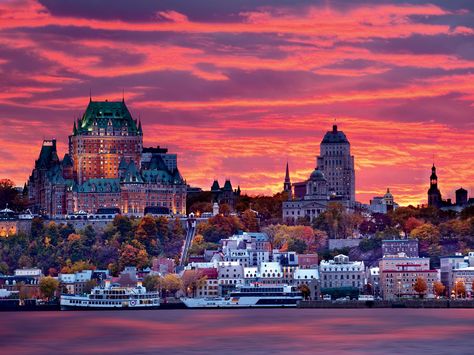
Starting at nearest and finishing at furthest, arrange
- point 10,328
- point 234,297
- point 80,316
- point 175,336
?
point 175,336, point 10,328, point 80,316, point 234,297

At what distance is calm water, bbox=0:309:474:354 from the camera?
429 feet

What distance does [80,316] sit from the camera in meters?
172

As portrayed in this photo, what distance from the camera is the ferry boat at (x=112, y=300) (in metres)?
184

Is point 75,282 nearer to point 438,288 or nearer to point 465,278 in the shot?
point 438,288

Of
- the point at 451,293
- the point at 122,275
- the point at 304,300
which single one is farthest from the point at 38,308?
the point at 451,293

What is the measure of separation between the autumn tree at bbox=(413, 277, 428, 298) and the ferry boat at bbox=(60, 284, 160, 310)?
2318 cm

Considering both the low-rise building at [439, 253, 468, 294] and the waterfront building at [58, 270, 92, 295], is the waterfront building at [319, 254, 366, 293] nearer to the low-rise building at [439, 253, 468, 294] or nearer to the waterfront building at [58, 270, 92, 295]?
the low-rise building at [439, 253, 468, 294]

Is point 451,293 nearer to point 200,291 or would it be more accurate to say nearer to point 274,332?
point 200,291

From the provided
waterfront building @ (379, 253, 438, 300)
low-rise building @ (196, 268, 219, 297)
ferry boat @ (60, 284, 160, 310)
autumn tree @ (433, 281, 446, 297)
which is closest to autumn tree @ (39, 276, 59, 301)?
ferry boat @ (60, 284, 160, 310)

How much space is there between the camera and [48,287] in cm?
19200

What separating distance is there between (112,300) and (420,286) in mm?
27468

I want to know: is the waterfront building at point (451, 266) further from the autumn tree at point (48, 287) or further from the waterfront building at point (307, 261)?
the autumn tree at point (48, 287)

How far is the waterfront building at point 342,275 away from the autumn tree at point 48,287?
24898mm

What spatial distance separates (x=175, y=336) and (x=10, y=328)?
1660 cm
